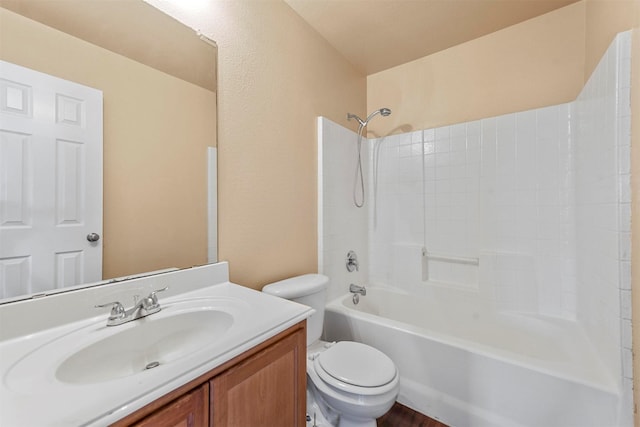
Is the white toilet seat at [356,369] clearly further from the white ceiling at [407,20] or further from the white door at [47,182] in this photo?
the white ceiling at [407,20]

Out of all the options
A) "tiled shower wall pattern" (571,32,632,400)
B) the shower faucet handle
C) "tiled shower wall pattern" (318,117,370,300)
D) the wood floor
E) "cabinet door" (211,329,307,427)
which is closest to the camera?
"cabinet door" (211,329,307,427)

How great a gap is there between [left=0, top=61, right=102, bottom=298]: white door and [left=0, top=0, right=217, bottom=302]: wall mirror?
0.02 metres

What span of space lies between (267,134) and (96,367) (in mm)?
1200

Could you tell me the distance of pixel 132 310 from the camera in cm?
82

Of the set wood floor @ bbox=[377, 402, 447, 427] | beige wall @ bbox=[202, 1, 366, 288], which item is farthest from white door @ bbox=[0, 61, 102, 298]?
wood floor @ bbox=[377, 402, 447, 427]

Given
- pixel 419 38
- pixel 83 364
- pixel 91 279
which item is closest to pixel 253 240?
pixel 91 279

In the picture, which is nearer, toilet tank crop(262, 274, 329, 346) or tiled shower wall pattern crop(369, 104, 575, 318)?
toilet tank crop(262, 274, 329, 346)

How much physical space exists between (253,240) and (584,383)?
63.1 inches

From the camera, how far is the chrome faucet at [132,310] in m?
0.79

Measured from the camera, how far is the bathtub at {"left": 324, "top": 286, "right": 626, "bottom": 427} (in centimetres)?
112

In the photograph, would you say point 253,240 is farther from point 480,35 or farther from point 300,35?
point 480,35

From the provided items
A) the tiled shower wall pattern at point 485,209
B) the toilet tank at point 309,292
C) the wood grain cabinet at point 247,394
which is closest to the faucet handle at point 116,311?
the wood grain cabinet at point 247,394

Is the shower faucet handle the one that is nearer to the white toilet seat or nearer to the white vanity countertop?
the white toilet seat

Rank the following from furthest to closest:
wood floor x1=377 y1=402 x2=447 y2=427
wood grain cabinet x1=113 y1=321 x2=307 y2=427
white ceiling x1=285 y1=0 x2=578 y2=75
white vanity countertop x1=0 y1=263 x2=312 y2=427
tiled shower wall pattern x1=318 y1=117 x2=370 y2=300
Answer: tiled shower wall pattern x1=318 y1=117 x2=370 y2=300 → white ceiling x1=285 y1=0 x2=578 y2=75 → wood floor x1=377 y1=402 x2=447 y2=427 → wood grain cabinet x1=113 y1=321 x2=307 y2=427 → white vanity countertop x1=0 y1=263 x2=312 y2=427
